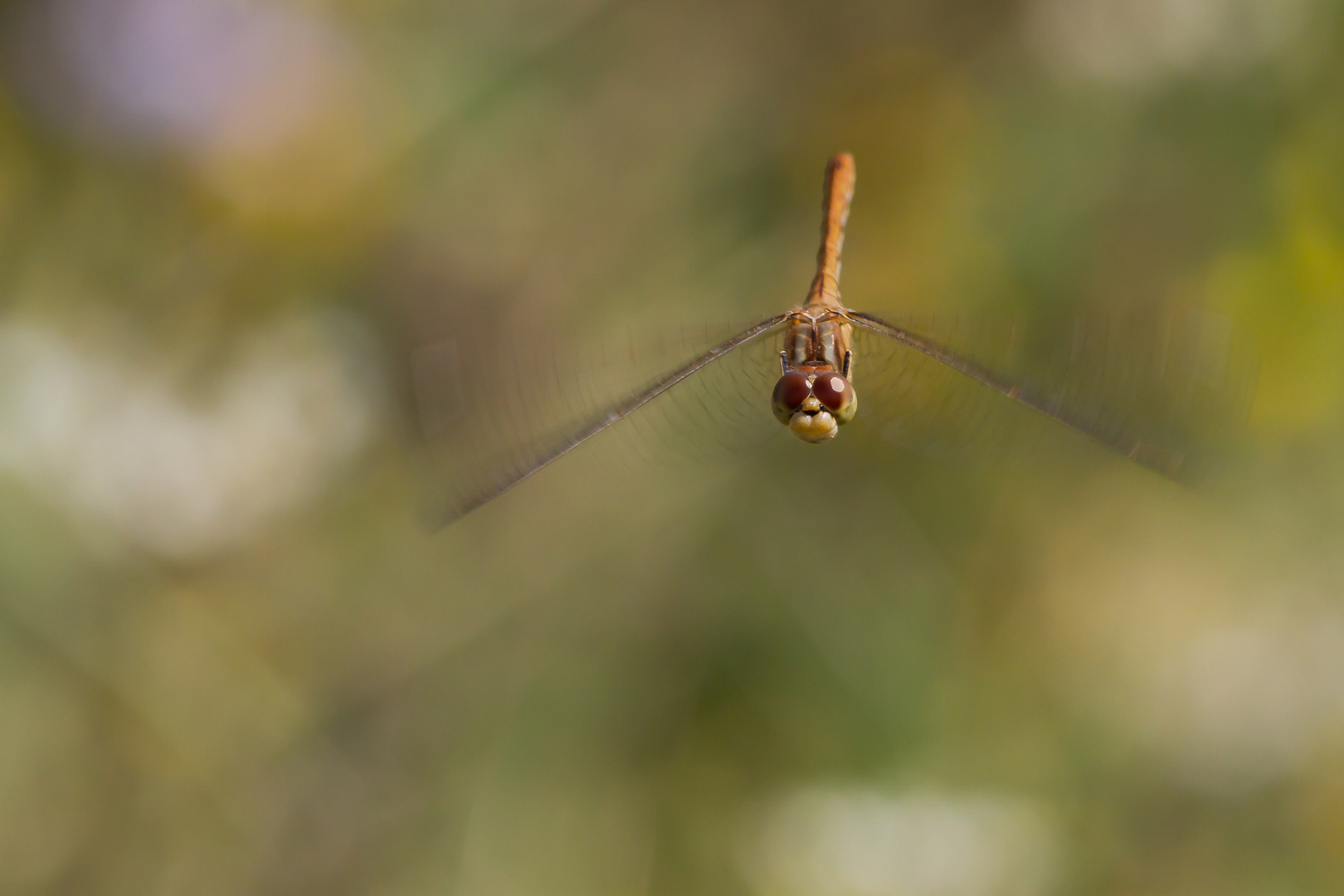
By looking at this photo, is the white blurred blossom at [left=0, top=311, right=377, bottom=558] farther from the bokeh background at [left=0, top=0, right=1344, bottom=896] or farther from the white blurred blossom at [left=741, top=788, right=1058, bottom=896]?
the white blurred blossom at [left=741, top=788, right=1058, bottom=896]

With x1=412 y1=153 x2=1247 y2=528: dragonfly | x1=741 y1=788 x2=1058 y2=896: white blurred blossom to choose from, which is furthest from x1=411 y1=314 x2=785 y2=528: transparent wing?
x1=741 y1=788 x2=1058 y2=896: white blurred blossom

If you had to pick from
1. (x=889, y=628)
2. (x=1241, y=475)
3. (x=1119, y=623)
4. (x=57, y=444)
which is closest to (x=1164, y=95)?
(x=1241, y=475)

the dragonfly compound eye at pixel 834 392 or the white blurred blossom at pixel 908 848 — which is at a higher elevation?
the dragonfly compound eye at pixel 834 392

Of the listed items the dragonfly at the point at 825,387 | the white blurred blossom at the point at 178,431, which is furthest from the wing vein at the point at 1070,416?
the white blurred blossom at the point at 178,431

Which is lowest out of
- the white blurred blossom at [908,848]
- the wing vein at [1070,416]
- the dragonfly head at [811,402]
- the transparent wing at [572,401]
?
the white blurred blossom at [908,848]

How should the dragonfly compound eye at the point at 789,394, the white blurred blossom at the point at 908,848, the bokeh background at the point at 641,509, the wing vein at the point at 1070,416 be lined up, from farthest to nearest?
1. the bokeh background at the point at 641,509
2. the white blurred blossom at the point at 908,848
3. the dragonfly compound eye at the point at 789,394
4. the wing vein at the point at 1070,416

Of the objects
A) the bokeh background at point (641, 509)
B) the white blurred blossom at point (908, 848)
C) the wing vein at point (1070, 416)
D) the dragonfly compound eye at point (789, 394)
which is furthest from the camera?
the bokeh background at point (641, 509)

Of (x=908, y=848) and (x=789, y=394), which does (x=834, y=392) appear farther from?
(x=908, y=848)

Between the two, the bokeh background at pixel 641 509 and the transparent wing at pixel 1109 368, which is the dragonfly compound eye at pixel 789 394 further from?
the bokeh background at pixel 641 509
